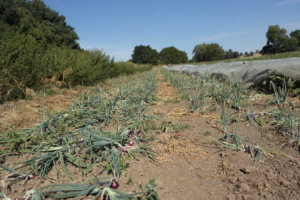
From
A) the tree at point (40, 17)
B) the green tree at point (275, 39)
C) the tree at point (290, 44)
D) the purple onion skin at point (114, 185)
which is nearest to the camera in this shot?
the purple onion skin at point (114, 185)

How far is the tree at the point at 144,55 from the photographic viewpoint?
48.8 m

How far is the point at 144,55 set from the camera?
161 ft

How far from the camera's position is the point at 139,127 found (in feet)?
6.13

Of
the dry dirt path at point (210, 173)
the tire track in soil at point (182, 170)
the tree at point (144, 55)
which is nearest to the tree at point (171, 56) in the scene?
the tree at point (144, 55)

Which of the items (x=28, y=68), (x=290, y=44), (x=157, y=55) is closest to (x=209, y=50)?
(x=157, y=55)

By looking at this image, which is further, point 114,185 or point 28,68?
point 28,68

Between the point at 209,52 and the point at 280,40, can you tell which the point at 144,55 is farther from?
the point at 280,40

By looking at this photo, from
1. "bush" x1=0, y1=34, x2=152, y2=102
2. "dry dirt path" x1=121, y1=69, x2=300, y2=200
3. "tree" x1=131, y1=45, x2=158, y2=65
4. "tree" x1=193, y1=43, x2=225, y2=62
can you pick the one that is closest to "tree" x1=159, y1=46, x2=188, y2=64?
"tree" x1=193, y1=43, x2=225, y2=62

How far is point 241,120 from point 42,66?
3950mm

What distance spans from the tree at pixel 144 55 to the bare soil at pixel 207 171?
156 ft

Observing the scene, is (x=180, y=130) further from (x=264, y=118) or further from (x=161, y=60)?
(x=161, y=60)

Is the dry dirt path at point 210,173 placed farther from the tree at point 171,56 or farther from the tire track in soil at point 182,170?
the tree at point 171,56

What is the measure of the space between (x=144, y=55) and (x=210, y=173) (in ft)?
162

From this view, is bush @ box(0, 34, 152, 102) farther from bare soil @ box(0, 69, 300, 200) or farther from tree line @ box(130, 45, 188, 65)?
tree line @ box(130, 45, 188, 65)
